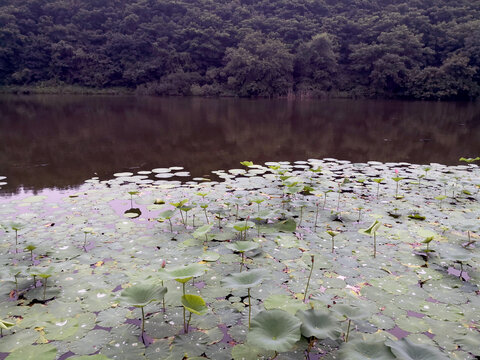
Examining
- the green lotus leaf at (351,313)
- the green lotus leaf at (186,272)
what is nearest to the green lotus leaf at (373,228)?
the green lotus leaf at (351,313)

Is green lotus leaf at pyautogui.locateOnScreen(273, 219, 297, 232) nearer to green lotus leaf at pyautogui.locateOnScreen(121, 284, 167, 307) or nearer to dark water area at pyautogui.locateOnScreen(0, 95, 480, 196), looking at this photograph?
green lotus leaf at pyautogui.locateOnScreen(121, 284, 167, 307)

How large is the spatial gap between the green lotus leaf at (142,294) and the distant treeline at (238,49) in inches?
1126

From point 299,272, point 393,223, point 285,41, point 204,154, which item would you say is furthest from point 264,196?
point 285,41

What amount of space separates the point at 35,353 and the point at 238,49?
102 feet

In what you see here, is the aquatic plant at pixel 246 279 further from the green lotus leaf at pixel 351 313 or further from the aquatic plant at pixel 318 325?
the green lotus leaf at pixel 351 313

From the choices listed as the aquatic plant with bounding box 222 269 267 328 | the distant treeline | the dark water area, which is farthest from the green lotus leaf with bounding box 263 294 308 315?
the distant treeline

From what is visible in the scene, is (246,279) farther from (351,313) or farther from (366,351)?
(366,351)

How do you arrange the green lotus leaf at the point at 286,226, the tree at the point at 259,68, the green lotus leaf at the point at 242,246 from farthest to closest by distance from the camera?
the tree at the point at 259,68
the green lotus leaf at the point at 286,226
the green lotus leaf at the point at 242,246

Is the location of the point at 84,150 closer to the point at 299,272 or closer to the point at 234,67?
the point at 299,272

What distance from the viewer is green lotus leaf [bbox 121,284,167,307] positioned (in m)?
1.90

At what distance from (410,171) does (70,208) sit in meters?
5.53

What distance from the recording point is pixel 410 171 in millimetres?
6199

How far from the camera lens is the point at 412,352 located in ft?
5.04

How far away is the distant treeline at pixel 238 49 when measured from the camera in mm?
28922
